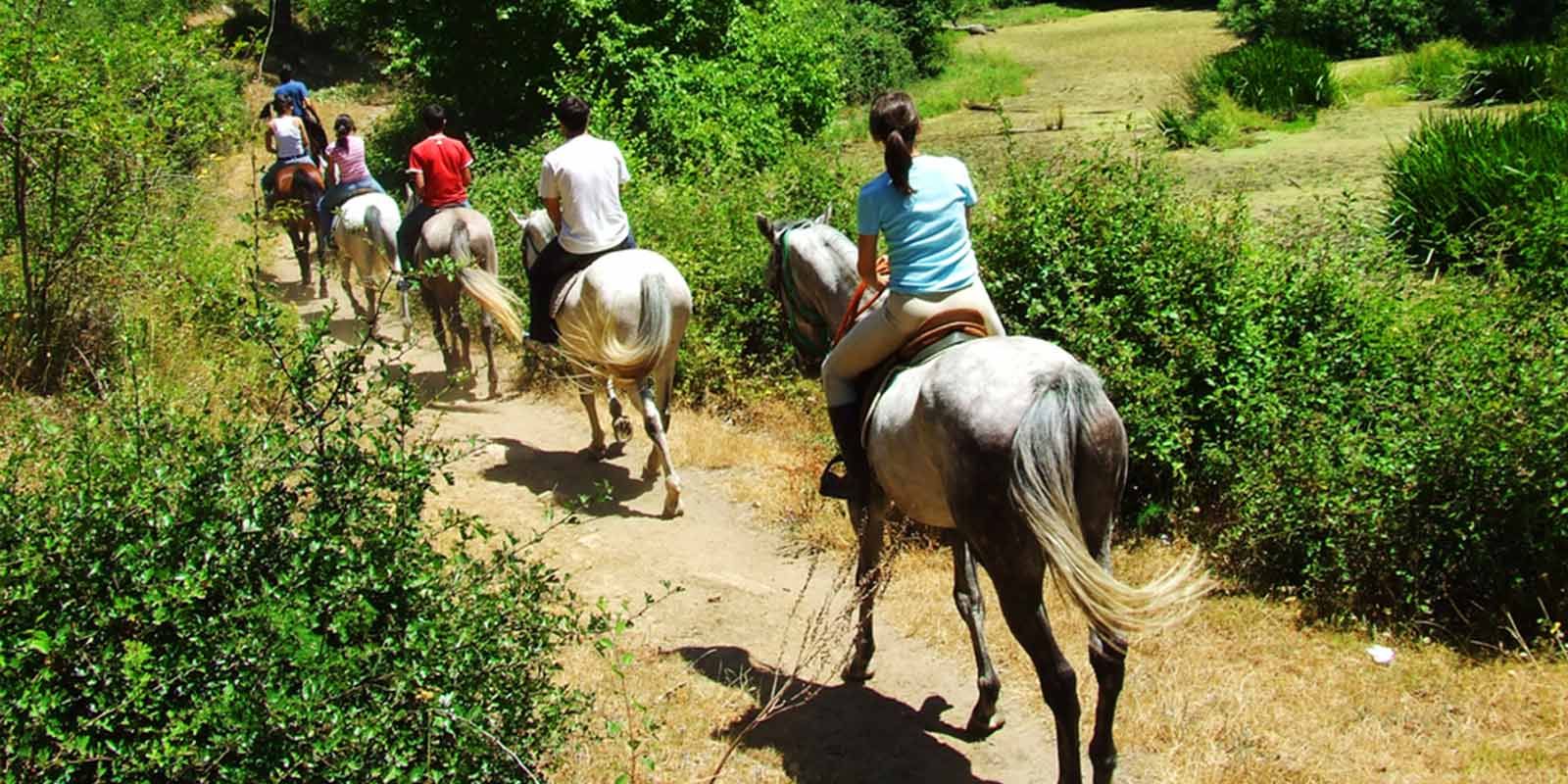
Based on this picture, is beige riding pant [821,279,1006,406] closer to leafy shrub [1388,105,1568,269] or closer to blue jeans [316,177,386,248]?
leafy shrub [1388,105,1568,269]

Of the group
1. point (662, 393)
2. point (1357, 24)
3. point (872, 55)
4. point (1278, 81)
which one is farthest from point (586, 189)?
point (1357, 24)

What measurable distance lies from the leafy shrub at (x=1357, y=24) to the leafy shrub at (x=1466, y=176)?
1954 cm

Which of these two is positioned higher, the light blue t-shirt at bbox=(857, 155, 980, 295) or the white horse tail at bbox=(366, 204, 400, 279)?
the light blue t-shirt at bbox=(857, 155, 980, 295)

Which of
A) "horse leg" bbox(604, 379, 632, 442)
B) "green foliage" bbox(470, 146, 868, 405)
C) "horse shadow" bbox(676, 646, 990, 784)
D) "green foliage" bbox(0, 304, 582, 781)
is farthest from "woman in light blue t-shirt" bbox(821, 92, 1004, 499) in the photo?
"green foliage" bbox(470, 146, 868, 405)

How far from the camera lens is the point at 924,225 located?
5414mm

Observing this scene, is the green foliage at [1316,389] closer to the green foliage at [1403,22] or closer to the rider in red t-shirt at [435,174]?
the rider in red t-shirt at [435,174]

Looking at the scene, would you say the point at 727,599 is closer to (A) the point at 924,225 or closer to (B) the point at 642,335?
(B) the point at 642,335

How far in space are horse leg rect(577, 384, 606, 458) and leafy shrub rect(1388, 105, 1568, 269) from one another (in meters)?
6.77

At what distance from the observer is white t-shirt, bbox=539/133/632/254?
8.54 m

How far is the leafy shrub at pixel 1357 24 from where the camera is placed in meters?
29.0

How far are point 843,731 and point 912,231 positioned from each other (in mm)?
2297

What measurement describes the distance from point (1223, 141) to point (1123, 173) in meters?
12.8

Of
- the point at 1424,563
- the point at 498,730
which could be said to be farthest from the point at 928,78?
the point at 498,730

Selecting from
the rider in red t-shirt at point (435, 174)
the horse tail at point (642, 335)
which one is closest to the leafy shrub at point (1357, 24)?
the rider in red t-shirt at point (435, 174)
